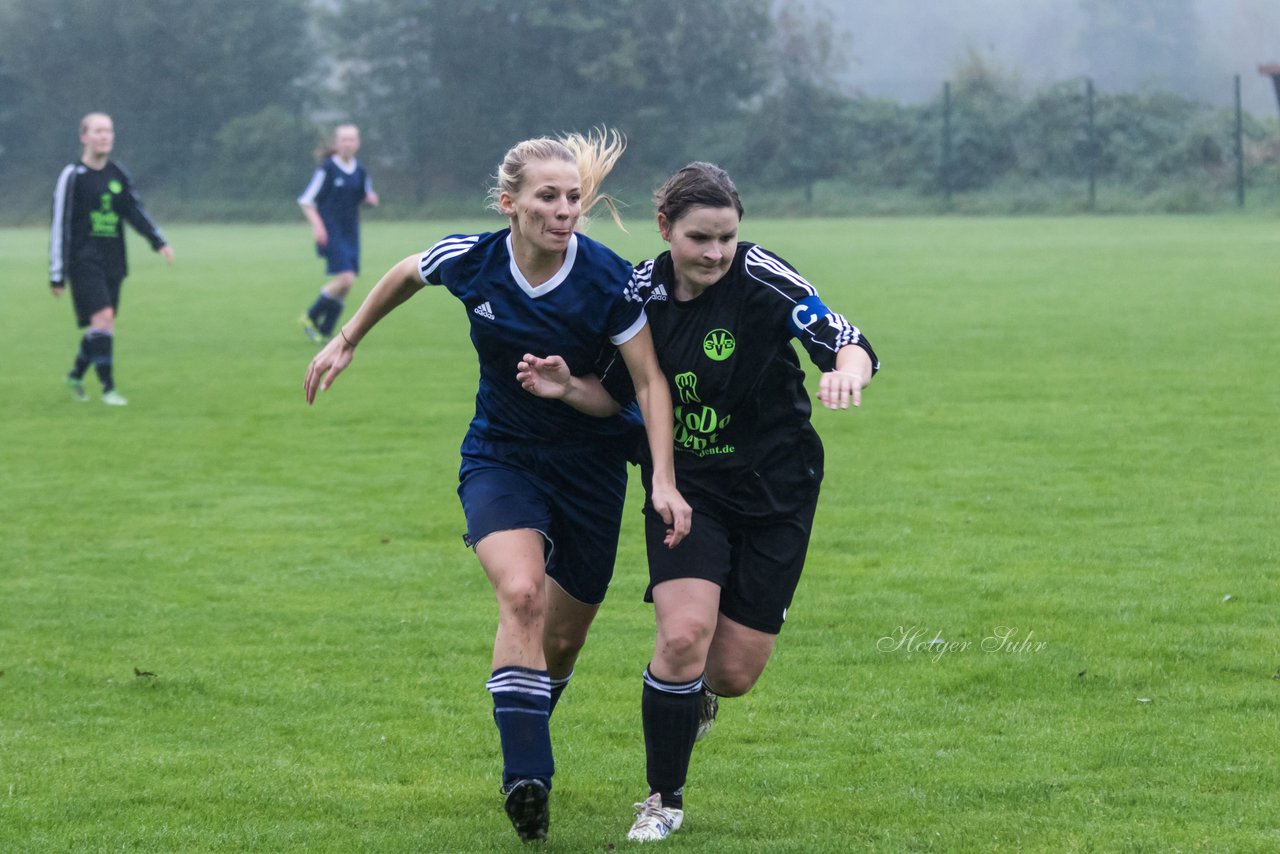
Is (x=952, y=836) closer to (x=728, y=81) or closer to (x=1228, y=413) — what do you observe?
(x=1228, y=413)

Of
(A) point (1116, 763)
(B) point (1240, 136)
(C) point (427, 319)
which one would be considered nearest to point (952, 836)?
(A) point (1116, 763)

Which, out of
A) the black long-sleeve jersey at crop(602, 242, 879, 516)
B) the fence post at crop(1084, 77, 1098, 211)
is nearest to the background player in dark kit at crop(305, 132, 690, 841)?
the black long-sleeve jersey at crop(602, 242, 879, 516)

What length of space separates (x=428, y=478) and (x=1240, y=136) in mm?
36932

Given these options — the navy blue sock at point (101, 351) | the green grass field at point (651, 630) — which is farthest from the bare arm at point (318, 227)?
the navy blue sock at point (101, 351)

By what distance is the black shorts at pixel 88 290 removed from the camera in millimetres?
13141

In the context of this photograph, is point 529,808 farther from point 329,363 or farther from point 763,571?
A: point 329,363

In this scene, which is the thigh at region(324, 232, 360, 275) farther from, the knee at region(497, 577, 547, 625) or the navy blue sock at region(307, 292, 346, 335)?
the knee at region(497, 577, 547, 625)

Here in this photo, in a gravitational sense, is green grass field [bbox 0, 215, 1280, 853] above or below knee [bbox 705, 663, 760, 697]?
below

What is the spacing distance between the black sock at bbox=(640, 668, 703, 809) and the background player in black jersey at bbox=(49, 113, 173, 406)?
31.6ft

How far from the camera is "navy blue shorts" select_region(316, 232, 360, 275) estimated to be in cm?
1803

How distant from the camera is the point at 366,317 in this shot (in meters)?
5.00

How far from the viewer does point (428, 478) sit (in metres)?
10.1

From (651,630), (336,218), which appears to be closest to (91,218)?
(336,218)

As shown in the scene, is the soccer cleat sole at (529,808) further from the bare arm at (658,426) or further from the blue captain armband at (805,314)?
the blue captain armband at (805,314)
